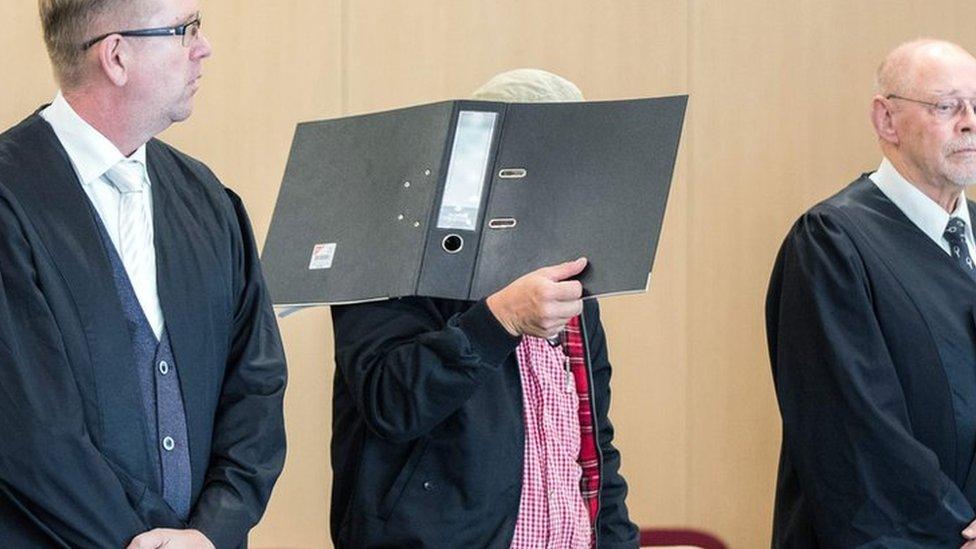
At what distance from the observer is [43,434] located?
220cm

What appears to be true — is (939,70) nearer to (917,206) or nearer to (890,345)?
(917,206)

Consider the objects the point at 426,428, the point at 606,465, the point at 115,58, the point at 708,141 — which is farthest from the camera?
the point at 708,141

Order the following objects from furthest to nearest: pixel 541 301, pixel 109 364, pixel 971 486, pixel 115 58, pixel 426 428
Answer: pixel 971 486 → pixel 426 428 → pixel 541 301 → pixel 115 58 → pixel 109 364

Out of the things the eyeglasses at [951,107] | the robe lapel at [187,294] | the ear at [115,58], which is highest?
the ear at [115,58]

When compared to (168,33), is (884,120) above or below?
below

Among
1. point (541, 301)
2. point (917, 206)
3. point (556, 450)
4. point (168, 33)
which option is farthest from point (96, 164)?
point (917, 206)

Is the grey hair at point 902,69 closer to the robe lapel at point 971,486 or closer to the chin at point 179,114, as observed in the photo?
the robe lapel at point 971,486

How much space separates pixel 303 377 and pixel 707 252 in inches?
51.9

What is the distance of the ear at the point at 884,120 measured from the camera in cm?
356

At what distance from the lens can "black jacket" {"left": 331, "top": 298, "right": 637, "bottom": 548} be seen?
2629mm

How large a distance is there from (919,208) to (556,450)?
3.80 ft

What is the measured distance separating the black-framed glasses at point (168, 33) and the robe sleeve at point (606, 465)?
942 mm

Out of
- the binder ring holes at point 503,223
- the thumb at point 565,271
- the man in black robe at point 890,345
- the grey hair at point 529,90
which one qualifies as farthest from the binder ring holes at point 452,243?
the man in black robe at point 890,345

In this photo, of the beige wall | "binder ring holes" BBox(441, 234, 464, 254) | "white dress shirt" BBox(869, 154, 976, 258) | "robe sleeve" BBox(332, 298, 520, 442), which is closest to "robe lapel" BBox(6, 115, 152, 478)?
"robe sleeve" BBox(332, 298, 520, 442)
